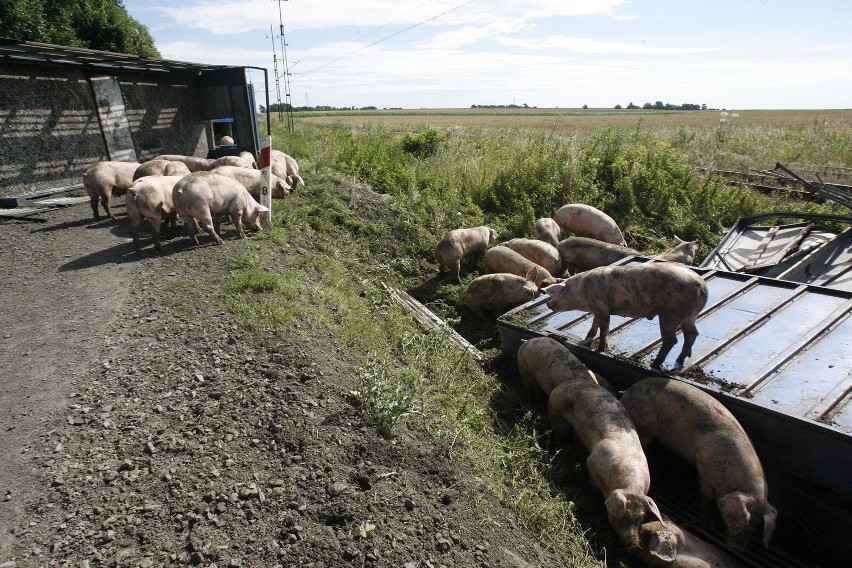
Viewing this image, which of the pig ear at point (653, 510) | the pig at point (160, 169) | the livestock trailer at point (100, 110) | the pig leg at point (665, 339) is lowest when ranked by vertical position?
the pig ear at point (653, 510)

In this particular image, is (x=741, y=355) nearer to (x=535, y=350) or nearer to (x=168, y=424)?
(x=535, y=350)

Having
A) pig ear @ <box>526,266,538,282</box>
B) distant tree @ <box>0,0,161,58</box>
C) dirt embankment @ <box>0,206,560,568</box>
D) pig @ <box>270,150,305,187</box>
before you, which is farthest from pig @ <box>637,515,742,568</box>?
distant tree @ <box>0,0,161,58</box>

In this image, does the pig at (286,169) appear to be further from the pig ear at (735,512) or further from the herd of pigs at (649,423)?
the pig ear at (735,512)

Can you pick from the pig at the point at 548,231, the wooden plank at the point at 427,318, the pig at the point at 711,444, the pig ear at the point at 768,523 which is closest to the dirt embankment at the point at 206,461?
the pig at the point at 711,444

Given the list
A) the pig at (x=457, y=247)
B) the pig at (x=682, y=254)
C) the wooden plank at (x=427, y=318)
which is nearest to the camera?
the wooden plank at (x=427, y=318)

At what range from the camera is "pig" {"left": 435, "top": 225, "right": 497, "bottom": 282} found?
9859 mm

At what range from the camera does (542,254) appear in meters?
9.76

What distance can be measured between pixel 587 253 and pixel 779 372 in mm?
4749

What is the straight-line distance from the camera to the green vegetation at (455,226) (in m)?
4.91

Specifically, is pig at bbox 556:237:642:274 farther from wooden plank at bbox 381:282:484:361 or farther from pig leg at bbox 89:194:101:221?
pig leg at bbox 89:194:101:221

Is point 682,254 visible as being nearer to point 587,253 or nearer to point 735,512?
point 587,253

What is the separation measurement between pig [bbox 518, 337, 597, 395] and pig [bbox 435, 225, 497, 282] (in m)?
3.55

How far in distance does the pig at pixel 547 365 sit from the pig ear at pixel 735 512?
5.62ft

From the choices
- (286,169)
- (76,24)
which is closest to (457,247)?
(286,169)
